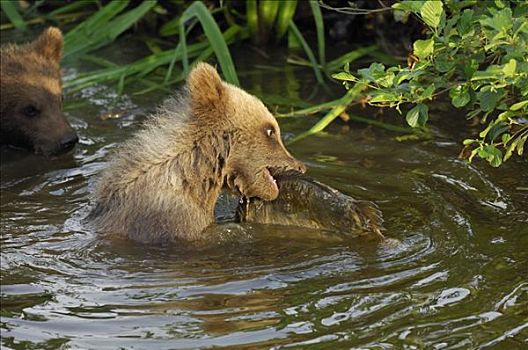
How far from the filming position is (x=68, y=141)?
931 cm

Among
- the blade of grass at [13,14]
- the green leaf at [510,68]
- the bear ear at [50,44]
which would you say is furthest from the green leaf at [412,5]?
the blade of grass at [13,14]

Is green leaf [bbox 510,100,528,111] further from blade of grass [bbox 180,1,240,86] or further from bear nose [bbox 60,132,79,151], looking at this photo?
bear nose [bbox 60,132,79,151]

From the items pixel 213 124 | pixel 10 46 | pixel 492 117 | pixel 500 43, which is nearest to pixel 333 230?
pixel 213 124

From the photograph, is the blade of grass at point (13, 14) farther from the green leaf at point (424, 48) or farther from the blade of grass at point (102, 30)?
the green leaf at point (424, 48)

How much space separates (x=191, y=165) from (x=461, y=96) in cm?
169

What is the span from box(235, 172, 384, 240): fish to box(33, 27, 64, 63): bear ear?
3.13 m

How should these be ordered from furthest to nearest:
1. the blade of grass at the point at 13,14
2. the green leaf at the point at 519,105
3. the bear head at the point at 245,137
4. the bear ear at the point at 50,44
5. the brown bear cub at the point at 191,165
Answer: the blade of grass at the point at 13,14 → the bear ear at the point at 50,44 → the bear head at the point at 245,137 → the brown bear cub at the point at 191,165 → the green leaf at the point at 519,105

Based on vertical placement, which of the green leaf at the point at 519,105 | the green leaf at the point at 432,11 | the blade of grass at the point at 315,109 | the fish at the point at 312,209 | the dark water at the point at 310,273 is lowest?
the dark water at the point at 310,273

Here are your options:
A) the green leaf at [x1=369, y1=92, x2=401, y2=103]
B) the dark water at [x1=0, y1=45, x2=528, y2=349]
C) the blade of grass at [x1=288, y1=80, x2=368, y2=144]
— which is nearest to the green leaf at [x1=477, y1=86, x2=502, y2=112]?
the green leaf at [x1=369, y1=92, x2=401, y2=103]

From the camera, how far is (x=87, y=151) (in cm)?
930

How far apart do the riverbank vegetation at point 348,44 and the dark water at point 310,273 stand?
430 millimetres

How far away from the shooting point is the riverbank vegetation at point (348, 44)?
20.5 feet

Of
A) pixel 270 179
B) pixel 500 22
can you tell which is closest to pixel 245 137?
pixel 270 179

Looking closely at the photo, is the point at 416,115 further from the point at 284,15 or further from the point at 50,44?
the point at 284,15
